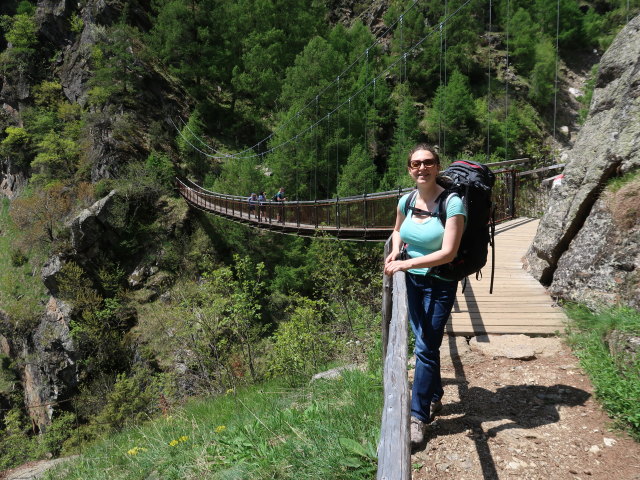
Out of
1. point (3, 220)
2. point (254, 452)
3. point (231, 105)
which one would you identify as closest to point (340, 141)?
point (231, 105)

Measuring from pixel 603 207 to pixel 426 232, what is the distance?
90.6 inches

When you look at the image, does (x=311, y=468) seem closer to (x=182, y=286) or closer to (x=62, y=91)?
(x=182, y=286)

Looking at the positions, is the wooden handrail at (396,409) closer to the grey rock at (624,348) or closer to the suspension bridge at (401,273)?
the suspension bridge at (401,273)

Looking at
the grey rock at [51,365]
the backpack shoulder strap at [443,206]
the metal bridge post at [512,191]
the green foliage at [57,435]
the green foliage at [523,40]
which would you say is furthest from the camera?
the green foliage at [523,40]

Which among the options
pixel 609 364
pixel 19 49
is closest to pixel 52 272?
pixel 19 49

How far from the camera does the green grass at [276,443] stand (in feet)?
4.88

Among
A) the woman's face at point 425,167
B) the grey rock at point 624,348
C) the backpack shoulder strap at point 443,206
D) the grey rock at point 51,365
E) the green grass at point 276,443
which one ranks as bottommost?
the grey rock at point 51,365

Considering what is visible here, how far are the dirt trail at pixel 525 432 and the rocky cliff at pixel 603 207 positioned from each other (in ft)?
2.58

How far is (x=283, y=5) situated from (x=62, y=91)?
54.3ft

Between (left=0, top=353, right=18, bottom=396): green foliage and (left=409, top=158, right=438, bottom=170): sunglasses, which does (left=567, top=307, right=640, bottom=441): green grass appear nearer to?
(left=409, top=158, right=438, bottom=170): sunglasses

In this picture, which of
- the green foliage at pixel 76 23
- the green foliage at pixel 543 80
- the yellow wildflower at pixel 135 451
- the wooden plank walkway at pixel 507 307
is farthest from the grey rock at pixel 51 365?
the green foliage at pixel 543 80

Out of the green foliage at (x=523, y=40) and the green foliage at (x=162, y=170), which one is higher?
the green foliage at (x=523, y=40)

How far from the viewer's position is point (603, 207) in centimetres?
286

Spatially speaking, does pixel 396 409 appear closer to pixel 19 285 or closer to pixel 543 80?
pixel 19 285
